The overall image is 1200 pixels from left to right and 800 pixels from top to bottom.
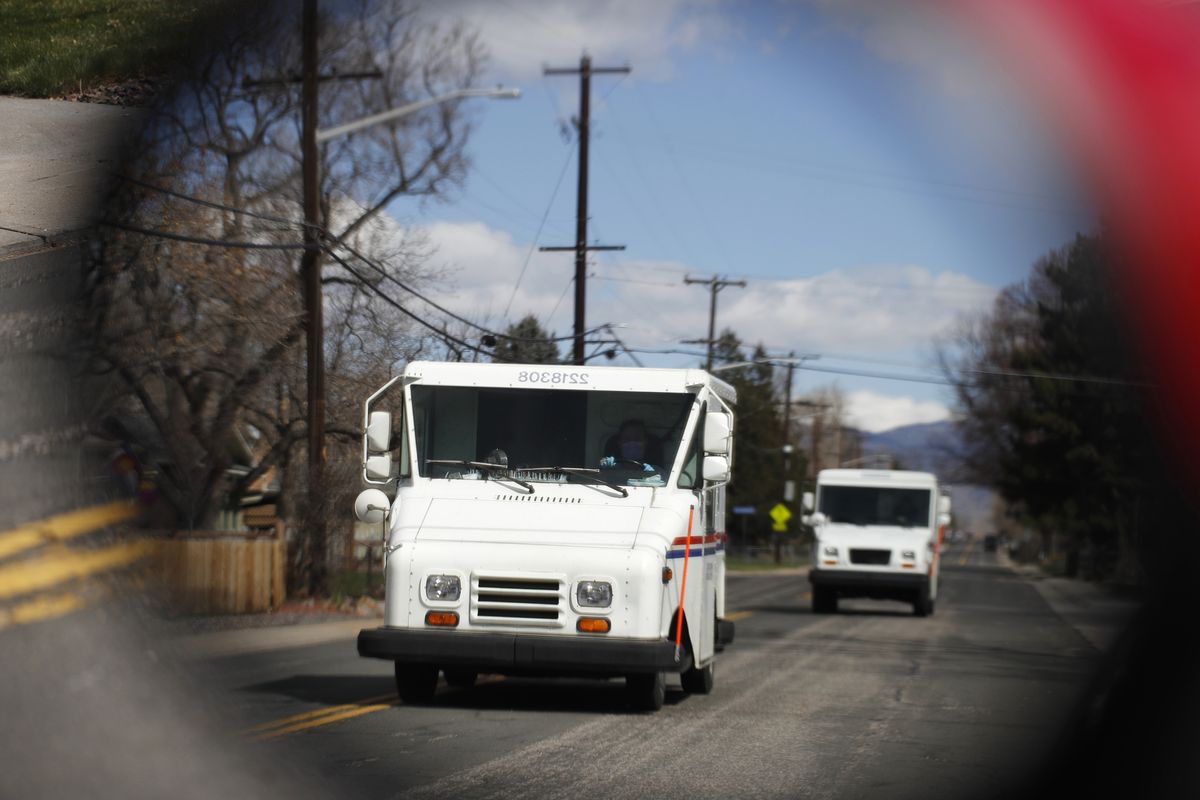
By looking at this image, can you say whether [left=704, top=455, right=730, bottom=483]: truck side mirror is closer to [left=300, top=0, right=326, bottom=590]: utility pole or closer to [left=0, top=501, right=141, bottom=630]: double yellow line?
[left=300, top=0, right=326, bottom=590]: utility pole

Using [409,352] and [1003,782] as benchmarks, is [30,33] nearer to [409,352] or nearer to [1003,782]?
[409,352]

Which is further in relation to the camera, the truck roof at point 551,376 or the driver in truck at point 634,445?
the driver in truck at point 634,445

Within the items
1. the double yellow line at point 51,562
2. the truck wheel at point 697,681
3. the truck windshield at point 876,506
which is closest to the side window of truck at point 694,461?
the truck wheel at point 697,681

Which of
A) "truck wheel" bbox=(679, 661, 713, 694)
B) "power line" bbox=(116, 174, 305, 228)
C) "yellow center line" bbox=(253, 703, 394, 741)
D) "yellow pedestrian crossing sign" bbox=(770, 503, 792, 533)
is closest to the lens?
"power line" bbox=(116, 174, 305, 228)

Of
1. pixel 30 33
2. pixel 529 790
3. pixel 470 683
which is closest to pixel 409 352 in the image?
pixel 470 683

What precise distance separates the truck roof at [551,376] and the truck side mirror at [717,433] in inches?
12.3

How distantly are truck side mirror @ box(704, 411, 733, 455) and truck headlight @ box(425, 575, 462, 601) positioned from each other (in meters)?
2.07

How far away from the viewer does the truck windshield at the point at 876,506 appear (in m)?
25.5

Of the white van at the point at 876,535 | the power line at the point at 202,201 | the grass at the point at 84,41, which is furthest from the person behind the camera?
the white van at the point at 876,535

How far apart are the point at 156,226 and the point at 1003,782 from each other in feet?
19.6

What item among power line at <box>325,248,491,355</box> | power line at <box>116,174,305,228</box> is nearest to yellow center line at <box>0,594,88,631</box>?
power line at <box>116,174,305,228</box>

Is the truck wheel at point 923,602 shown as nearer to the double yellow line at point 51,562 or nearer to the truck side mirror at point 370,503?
the truck side mirror at point 370,503

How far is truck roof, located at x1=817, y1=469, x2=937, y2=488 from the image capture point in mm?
25375

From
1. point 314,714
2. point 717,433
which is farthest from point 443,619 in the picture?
point 717,433
